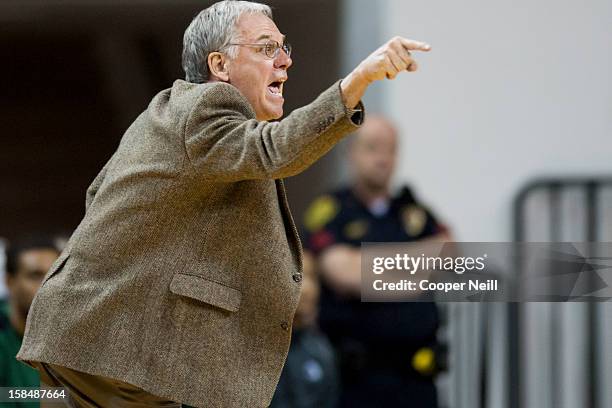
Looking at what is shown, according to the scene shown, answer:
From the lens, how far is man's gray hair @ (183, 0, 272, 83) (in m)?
1.96

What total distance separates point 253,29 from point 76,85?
2.06m

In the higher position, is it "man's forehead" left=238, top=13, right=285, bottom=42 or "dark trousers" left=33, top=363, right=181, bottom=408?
"man's forehead" left=238, top=13, right=285, bottom=42

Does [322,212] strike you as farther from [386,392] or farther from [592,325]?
[592,325]

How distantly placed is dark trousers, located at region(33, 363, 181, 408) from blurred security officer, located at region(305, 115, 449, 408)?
1.38 metres

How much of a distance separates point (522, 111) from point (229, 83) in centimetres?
191

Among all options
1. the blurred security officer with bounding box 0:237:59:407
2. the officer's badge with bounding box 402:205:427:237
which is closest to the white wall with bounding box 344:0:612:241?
the officer's badge with bounding box 402:205:427:237

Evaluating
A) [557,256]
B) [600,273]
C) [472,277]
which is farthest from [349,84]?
[557,256]

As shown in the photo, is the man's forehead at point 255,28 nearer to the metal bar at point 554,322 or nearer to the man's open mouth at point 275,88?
the man's open mouth at point 275,88

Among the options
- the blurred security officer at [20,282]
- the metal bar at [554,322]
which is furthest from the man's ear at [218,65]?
the metal bar at [554,322]

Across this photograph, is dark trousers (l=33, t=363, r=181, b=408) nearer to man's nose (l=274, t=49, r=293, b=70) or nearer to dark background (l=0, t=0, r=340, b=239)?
man's nose (l=274, t=49, r=293, b=70)

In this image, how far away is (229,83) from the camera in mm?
1944

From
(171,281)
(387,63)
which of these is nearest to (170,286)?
(171,281)

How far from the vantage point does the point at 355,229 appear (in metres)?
3.29

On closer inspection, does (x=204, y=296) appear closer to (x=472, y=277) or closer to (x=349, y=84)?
(x=349, y=84)
